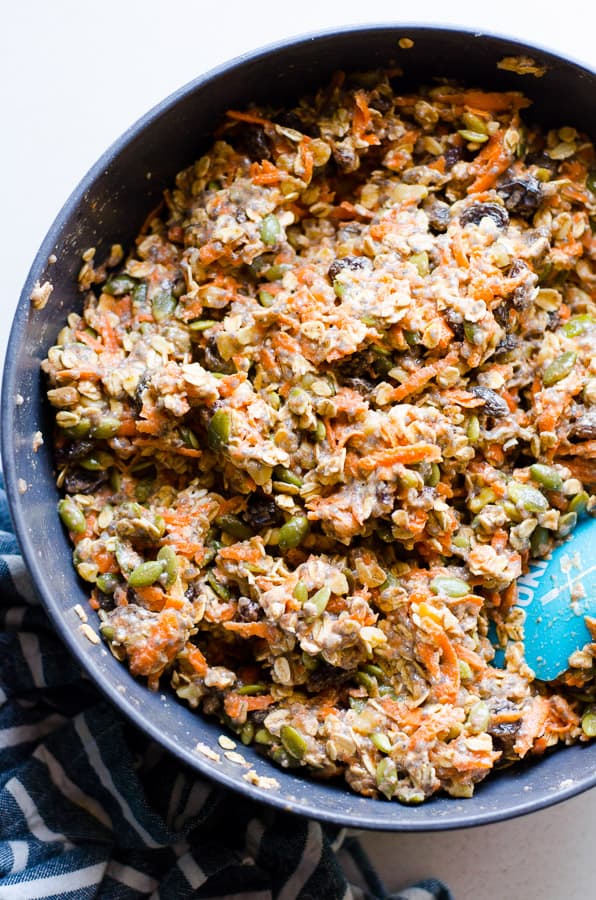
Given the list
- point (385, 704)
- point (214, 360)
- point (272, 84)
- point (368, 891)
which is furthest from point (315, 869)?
point (272, 84)

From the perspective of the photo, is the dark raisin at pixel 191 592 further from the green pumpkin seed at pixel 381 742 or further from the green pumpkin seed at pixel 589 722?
the green pumpkin seed at pixel 589 722

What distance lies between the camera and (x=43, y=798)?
2.58 metres

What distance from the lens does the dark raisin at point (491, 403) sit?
222 centimetres

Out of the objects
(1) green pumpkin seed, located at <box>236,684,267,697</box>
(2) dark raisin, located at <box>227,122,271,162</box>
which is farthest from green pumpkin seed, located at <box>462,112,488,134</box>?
(1) green pumpkin seed, located at <box>236,684,267,697</box>

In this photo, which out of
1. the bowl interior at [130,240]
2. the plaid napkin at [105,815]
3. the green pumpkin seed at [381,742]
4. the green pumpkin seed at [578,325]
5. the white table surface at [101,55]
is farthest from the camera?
the white table surface at [101,55]

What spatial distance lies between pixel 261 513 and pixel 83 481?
0.45 m

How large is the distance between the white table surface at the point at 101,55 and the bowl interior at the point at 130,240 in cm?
41

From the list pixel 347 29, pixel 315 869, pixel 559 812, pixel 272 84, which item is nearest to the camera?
pixel 347 29

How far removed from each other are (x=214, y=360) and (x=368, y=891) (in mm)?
1588

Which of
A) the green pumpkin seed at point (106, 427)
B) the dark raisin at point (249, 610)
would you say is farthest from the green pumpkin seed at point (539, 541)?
the green pumpkin seed at point (106, 427)

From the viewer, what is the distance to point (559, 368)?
89.6 inches

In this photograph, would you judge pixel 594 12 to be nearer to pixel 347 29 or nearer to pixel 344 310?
pixel 347 29

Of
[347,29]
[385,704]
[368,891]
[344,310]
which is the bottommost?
[368,891]

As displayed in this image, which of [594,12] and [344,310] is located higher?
[594,12]
